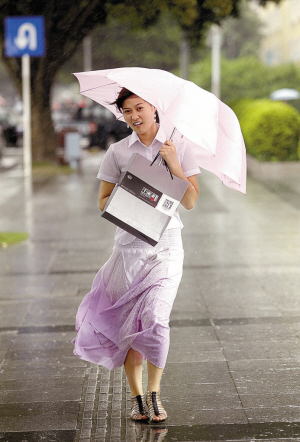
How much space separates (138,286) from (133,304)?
0.38ft

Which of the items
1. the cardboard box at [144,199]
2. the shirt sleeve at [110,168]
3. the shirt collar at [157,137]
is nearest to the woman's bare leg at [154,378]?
the cardboard box at [144,199]

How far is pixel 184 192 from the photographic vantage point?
379cm

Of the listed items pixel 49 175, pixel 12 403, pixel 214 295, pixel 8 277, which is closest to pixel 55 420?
pixel 12 403

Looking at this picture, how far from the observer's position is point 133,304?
3.94 m

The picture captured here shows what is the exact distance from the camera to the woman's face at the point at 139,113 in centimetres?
378

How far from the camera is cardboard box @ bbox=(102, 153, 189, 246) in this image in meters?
3.75

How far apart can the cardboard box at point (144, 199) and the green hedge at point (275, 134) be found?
14871 millimetres

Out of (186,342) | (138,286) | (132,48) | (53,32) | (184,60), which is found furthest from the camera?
(184,60)

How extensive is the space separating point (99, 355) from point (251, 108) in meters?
17.6

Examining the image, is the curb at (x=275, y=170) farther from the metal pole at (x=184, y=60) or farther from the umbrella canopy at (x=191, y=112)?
the metal pole at (x=184, y=60)

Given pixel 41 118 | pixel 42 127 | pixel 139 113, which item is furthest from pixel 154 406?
pixel 41 118

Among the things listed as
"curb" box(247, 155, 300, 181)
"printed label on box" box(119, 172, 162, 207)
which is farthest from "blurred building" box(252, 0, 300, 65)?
"printed label on box" box(119, 172, 162, 207)

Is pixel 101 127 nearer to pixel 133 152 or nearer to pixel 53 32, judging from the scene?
pixel 53 32

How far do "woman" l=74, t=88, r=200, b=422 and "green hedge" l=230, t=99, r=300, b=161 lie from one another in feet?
48.4
